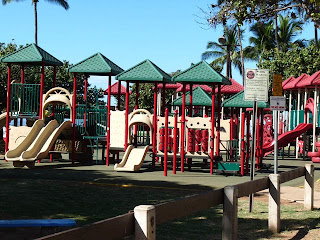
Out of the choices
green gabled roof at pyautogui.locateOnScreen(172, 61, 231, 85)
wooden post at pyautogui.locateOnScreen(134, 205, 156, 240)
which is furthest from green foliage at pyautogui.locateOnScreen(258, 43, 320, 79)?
wooden post at pyautogui.locateOnScreen(134, 205, 156, 240)

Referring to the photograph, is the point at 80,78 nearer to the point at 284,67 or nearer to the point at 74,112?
the point at 284,67

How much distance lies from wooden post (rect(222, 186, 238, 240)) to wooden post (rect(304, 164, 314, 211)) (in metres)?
3.89

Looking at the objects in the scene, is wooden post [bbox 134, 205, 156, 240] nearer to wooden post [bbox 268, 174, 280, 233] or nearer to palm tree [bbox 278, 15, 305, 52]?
wooden post [bbox 268, 174, 280, 233]

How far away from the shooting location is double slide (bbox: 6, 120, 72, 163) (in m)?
19.4

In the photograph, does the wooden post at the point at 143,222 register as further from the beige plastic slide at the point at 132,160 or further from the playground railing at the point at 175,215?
the beige plastic slide at the point at 132,160

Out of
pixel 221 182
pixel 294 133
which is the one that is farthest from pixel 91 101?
pixel 221 182

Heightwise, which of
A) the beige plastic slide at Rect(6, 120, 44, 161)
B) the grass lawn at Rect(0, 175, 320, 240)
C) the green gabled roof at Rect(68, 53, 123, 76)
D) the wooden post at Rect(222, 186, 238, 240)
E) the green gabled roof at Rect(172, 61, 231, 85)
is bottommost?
the grass lawn at Rect(0, 175, 320, 240)

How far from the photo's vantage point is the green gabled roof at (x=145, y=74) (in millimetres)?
19359

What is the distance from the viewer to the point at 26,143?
20641 mm

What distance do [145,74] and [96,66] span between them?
2.52 meters

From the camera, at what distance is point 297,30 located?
227ft

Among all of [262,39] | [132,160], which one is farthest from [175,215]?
[262,39]

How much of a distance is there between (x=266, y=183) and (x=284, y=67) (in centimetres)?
3733

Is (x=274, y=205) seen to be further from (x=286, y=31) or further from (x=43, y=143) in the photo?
(x=286, y=31)
